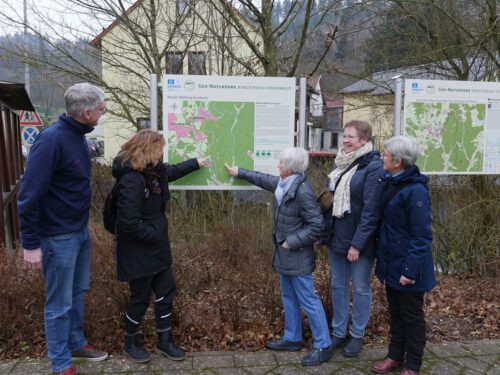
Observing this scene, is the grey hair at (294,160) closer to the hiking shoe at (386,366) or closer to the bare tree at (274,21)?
the hiking shoe at (386,366)

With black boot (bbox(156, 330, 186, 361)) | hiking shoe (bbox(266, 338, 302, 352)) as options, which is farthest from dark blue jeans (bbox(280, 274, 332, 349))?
black boot (bbox(156, 330, 186, 361))

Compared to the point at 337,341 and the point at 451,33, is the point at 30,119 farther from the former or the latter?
the point at 337,341

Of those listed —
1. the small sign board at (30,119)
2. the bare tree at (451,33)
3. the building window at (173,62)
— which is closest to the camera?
the bare tree at (451,33)

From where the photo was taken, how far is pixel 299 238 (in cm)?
317

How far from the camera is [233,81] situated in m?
3.92

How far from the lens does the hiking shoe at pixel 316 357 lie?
10.8ft

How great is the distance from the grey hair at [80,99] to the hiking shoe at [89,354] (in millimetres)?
1710

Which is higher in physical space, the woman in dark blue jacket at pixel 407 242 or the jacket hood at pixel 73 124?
the jacket hood at pixel 73 124

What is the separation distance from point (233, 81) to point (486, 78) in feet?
15.5

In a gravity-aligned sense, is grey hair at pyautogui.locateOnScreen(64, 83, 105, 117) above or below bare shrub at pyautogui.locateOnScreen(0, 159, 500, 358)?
above

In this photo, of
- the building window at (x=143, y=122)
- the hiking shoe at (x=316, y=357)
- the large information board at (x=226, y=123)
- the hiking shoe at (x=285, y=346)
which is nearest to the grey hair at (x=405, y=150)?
the large information board at (x=226, y=123)

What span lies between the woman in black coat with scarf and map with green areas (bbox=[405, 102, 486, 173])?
2517 millimetres

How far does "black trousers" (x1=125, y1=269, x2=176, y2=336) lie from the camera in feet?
10.7

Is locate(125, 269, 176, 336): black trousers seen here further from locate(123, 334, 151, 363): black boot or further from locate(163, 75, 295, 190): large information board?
locate(163, 75, 295, 190): large information board
